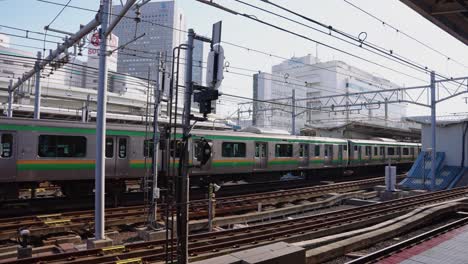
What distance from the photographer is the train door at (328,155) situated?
76.1ft

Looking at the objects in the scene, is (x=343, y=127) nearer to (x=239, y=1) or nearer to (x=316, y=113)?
(x=239, y=1)

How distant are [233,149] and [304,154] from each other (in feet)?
19.3

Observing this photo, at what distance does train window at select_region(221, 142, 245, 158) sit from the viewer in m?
16.7

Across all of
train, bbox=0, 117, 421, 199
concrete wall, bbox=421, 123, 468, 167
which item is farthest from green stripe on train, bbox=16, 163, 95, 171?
concrete wall, bbox=421, 123, 468, 167

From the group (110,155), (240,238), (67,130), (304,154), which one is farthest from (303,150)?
(67,130)

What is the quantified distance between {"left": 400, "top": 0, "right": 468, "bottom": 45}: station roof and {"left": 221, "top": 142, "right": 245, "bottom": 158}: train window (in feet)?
35.7

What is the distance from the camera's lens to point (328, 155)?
23484mm

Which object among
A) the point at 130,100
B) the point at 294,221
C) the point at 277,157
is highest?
the point at 130,100

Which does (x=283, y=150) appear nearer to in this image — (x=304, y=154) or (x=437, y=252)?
(x=304, y=154)

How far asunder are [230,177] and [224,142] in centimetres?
213

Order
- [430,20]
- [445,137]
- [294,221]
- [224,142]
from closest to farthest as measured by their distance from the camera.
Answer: [430,20], [294,221], [224,142], [445,137]

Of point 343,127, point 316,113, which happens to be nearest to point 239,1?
point 343,127

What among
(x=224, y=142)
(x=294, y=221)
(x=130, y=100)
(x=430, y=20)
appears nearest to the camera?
(x=430, y=20)

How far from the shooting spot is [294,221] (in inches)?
435
